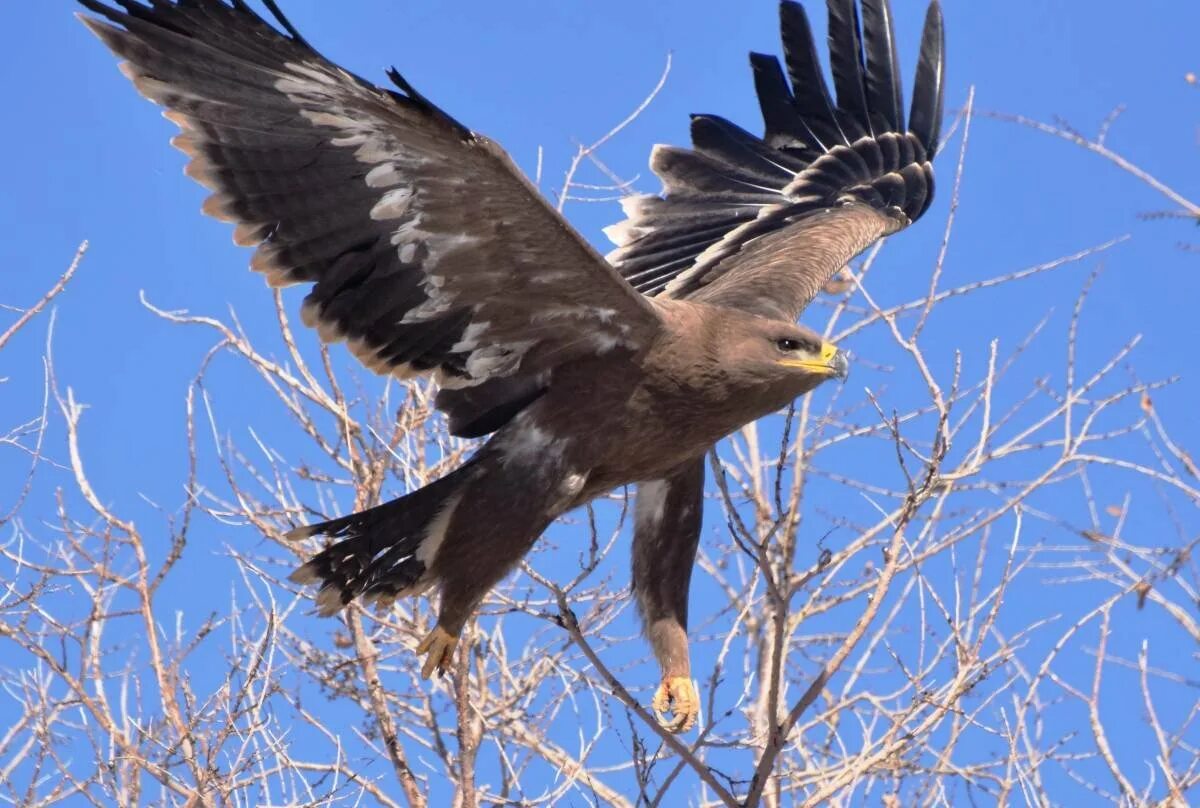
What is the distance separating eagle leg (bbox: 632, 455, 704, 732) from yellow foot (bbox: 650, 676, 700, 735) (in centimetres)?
9

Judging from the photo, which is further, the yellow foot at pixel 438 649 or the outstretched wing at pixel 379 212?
the yellow foot at pixel 438 649

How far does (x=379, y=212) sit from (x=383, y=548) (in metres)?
1.26

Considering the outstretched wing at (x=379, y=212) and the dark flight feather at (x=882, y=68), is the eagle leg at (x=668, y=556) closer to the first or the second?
the outstretched wing at (x=379, y=212)

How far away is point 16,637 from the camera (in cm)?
593

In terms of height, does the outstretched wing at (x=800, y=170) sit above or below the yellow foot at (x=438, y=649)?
above

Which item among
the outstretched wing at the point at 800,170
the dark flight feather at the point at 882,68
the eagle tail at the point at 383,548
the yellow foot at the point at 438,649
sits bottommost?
the yellow foot at the point at 438,649

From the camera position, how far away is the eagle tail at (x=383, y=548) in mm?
6051

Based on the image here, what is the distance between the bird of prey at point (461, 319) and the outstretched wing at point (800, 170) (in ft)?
3.87

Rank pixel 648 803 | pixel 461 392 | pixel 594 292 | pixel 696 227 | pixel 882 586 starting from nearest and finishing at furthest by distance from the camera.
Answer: pixel 882 586 < pixel 648 803 < pixel 594 292 < pixel 461 392 < pixel 696 227

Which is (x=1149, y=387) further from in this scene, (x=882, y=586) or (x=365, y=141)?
(x=365, y=141)

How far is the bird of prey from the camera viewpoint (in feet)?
17.8

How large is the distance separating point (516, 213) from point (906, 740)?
7.13ft

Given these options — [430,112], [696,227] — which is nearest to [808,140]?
[696,227]

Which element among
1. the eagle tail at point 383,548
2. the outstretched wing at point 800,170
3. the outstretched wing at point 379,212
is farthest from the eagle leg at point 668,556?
the outstretched wing at point 800,170
